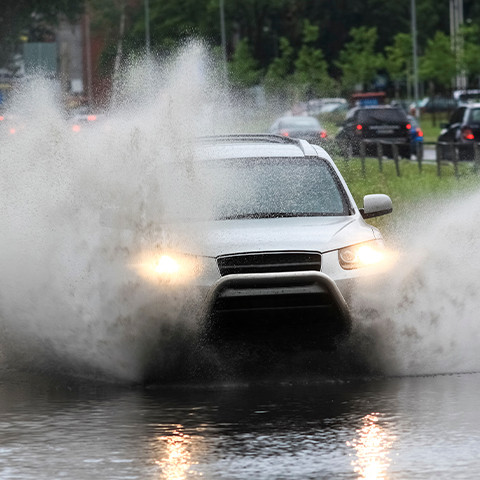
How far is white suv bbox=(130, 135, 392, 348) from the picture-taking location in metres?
11.1

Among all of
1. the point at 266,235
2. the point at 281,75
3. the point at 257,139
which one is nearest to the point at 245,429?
the point at 266,235

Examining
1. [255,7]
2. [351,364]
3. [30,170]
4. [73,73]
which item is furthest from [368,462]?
[73,73]

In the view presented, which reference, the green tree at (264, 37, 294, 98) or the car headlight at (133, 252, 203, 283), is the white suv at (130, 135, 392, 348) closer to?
the car headlight at (133, 252, 203, 283)

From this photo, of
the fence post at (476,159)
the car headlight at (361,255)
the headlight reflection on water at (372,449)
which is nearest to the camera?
the headlight reflection on water at (372,449)

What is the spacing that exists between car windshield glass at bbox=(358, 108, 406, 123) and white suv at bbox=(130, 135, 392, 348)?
40295 mm

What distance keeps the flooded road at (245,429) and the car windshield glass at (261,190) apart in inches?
59.3

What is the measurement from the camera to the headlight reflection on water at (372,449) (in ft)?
25.6

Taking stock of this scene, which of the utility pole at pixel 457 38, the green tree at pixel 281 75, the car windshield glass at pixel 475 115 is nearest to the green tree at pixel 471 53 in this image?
the utility pole at pixel 457 38

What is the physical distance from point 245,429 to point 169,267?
93.3 inches

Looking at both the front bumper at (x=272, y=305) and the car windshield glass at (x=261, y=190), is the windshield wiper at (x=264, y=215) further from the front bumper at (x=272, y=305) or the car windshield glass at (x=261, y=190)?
the front bumper at (x=272, y=305)

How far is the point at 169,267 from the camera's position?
11.4m

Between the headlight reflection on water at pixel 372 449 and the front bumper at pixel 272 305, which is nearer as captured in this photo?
the headlight reflection on water at pixel 372 449

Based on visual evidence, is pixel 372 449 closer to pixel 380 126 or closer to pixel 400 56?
pixel 380 126

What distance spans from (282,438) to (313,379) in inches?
93.5
